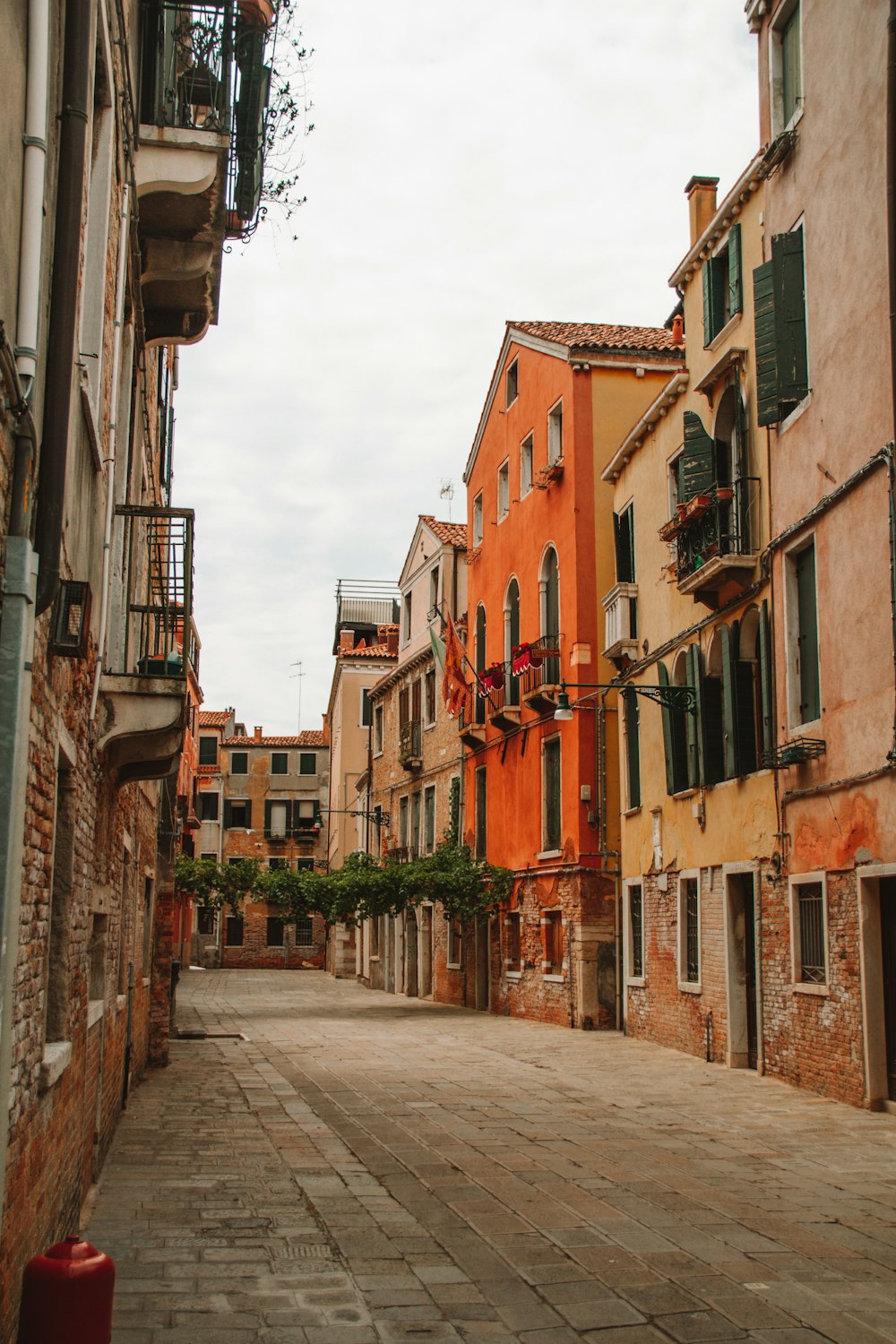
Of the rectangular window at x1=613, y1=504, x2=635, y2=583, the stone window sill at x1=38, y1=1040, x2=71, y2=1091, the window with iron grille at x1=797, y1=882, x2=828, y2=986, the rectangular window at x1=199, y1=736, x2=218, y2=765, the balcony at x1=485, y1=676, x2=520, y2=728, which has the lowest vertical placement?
the stone window sill at x1=38, y1=1040, x2=71, y2=1091

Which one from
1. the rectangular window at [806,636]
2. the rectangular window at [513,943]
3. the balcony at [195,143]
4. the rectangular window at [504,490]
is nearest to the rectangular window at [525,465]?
the rectangular window at [504,490]


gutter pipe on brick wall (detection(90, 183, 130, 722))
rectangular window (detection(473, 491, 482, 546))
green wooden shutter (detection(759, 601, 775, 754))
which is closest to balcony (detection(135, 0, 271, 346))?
gutter pipe on brick wall (detection(90, 183, 130, 722))

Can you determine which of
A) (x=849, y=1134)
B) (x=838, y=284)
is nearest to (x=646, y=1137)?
(x=849, y=1134)

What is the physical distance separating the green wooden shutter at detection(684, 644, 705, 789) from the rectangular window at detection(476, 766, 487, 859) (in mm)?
11166

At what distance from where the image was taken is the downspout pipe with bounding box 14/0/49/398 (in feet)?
15.3

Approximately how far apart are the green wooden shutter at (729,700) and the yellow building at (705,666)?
0.08 feet

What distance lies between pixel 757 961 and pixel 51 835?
423 inches

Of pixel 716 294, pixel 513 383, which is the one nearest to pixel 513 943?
pixel 513 383

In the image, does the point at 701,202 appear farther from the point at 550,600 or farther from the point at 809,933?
the point at 809,933

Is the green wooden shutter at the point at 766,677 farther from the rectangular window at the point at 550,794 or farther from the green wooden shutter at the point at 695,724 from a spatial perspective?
the rectangular window at the point at 550,794

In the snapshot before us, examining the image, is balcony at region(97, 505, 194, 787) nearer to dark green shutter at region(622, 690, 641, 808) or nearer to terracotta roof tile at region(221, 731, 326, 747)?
dark green shutter at region(622, 690, 641, 808)

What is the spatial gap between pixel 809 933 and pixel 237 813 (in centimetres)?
4830

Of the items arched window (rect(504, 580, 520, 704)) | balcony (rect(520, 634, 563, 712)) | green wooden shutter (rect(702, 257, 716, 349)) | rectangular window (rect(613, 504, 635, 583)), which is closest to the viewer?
green wooden shutter (rect(702, 257, 716, 349))

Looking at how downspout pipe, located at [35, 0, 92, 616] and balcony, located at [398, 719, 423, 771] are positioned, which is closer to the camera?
downspout pipe, located at [35, 0, 92, 616]
